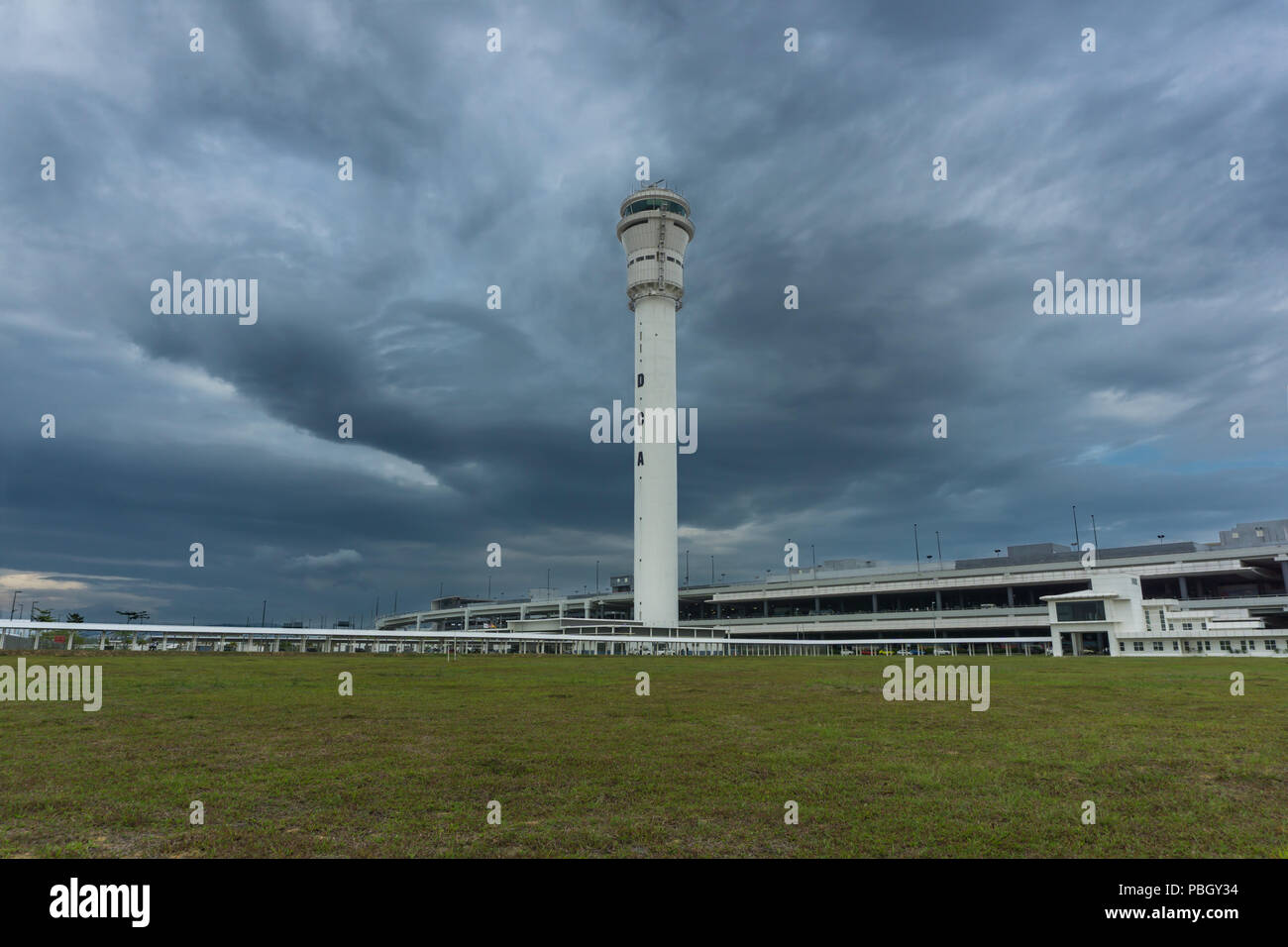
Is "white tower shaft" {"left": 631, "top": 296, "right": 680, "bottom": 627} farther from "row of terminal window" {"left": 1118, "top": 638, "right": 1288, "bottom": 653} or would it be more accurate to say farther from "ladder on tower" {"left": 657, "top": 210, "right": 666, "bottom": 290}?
"row of terminal window" {"left": 1118, "top": 638, "right": 1288, "bottom": 653}

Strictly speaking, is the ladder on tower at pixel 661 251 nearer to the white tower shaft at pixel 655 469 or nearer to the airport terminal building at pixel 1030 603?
the white tower shaft at pixel 655 469

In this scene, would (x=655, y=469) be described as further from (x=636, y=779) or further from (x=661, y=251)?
(x=636, y=779)

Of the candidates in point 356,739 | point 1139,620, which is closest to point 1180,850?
point 356,739

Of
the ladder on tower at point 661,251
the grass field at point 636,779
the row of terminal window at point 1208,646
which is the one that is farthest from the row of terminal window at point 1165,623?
the ladder on tower at point 661,251

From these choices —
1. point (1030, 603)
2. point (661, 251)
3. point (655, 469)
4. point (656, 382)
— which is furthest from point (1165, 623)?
point (661, 251)

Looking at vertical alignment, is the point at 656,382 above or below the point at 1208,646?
above
